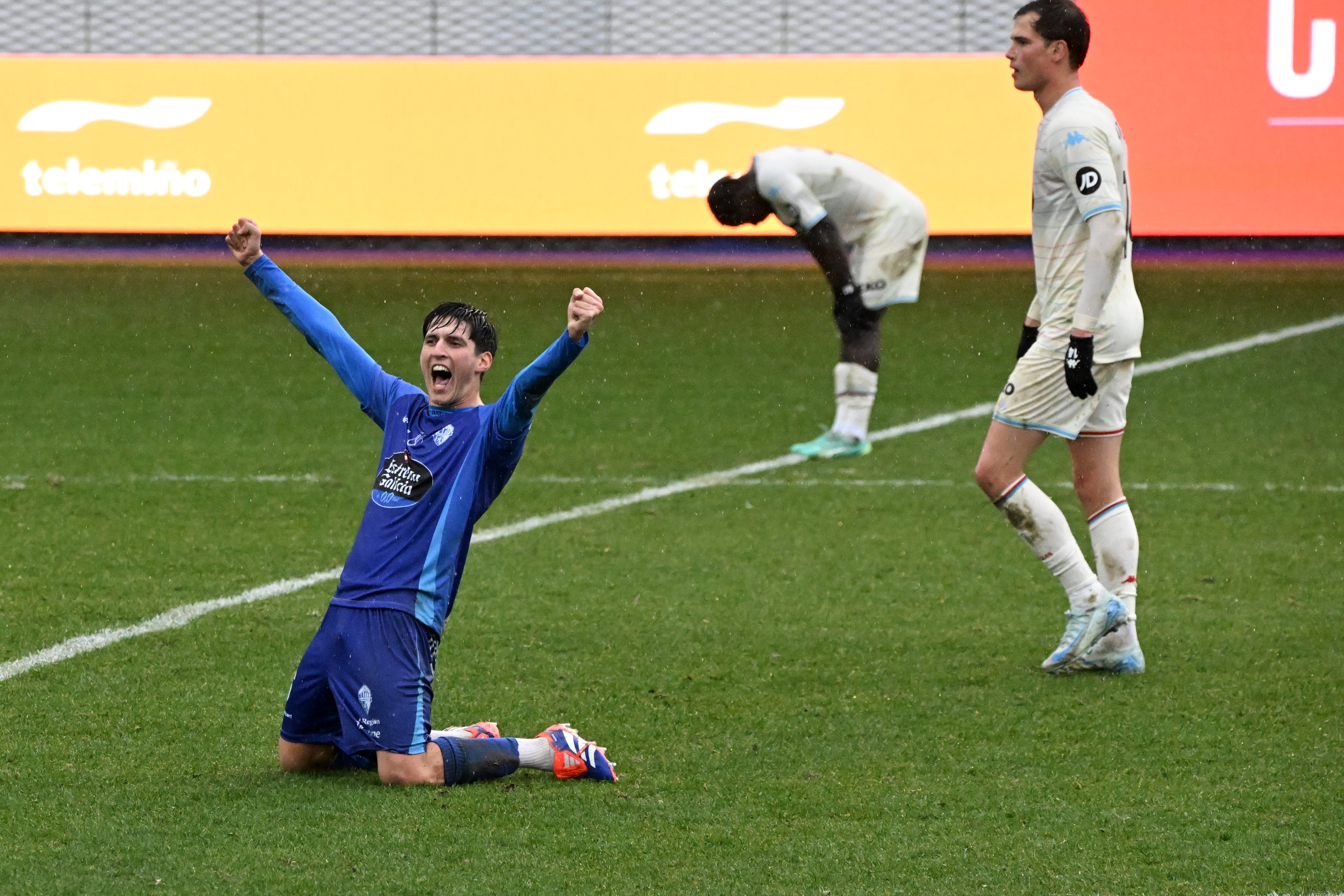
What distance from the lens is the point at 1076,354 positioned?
4727 millimetres

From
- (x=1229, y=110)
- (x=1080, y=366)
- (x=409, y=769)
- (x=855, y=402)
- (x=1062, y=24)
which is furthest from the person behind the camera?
(x=1229, y=110)

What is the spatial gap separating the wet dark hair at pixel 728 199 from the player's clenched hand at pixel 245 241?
195 inches

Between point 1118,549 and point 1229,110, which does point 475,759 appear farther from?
point 1229,110

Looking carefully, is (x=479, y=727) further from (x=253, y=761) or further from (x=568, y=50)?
(x=568, y=50)

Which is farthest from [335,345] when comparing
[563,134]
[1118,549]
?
[563,134]

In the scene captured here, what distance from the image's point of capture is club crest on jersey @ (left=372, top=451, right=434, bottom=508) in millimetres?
4004

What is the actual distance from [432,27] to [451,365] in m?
15.2

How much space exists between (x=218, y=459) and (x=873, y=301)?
3394 mm

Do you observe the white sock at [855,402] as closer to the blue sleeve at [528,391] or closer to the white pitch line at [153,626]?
the white pitch line at [153,626]

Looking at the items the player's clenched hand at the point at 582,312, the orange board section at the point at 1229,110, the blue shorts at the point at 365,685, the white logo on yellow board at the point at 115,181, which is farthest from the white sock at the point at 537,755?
the white logo on yellow board at the point at 115,181

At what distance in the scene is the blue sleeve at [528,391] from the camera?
3.74 m

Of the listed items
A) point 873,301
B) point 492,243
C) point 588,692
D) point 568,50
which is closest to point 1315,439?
point 873,301

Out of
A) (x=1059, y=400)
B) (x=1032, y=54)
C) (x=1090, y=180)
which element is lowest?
(x=1059, y=400)

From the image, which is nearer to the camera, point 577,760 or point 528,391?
point 528,391
